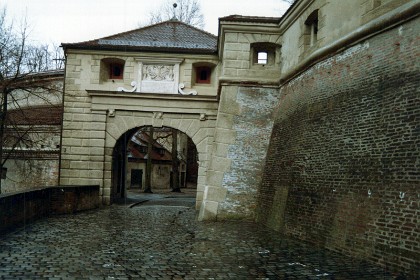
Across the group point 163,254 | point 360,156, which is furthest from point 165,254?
point 360,156

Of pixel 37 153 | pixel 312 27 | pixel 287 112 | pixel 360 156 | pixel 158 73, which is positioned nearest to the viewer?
pixel 360 156

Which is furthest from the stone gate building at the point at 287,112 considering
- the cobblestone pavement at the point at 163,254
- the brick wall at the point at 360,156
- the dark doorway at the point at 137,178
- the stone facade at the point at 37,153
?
the dark doorway at the point at 137,178

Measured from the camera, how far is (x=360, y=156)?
26.1 feet

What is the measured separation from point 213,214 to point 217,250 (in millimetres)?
4430

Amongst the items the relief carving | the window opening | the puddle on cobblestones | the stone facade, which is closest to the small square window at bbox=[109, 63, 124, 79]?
the relief carving

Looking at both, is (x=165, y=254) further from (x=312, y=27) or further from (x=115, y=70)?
(x=115, y=70)

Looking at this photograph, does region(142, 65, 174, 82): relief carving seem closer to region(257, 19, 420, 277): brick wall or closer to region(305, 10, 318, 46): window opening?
region(305, 10, 318, 46): window opening

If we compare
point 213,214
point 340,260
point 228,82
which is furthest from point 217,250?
point 228,82

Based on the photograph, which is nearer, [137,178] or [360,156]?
[360,156]

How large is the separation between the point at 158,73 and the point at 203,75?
6.34 ft

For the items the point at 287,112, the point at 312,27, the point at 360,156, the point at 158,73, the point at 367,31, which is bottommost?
the point at 360,156

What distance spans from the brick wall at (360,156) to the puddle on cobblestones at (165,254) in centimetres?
47

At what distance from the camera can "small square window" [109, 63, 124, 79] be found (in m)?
18.2

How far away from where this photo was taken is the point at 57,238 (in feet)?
31.2
